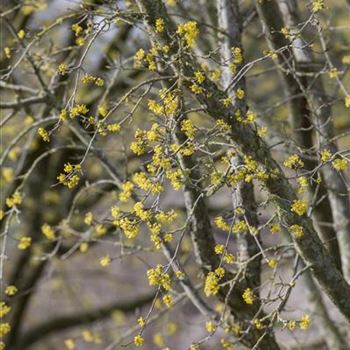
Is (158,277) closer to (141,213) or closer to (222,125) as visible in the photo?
(141,213)

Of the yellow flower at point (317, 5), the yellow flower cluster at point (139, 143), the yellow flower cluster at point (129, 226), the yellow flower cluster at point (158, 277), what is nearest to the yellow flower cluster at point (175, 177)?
the yellow flower cluster at point (139, 143)

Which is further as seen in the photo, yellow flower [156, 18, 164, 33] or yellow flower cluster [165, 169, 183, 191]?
yellow flower [156, 18, 164, 33]

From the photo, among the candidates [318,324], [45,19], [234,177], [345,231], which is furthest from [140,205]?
[45,19]

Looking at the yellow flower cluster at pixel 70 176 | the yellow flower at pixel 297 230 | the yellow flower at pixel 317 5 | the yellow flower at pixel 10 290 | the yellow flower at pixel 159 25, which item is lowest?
the yellow flower at pixel 297 230

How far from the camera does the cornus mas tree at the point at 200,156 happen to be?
400 cm

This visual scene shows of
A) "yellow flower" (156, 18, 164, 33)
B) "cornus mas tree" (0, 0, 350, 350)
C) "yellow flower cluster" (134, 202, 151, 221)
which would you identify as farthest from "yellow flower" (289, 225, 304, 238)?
"yellow flower" (156, 18, 164, 33)

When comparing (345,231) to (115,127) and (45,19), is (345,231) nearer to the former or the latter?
(115,127)

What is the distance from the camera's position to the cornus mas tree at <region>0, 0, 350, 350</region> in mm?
4004

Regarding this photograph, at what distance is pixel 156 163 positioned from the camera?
12.4ft

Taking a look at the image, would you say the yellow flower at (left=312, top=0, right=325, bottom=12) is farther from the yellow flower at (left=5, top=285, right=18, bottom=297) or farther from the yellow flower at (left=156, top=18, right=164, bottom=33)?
the yellow flower at (left=5, top=285, right=18, bottom=297)

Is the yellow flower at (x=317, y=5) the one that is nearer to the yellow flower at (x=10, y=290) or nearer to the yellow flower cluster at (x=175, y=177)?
the yellow flower cluster at (x=175, y=177)

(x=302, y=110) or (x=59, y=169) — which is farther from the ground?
(x=59, y=169)

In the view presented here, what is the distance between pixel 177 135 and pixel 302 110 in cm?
227

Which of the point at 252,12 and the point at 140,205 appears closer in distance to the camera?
the point at 140,205
